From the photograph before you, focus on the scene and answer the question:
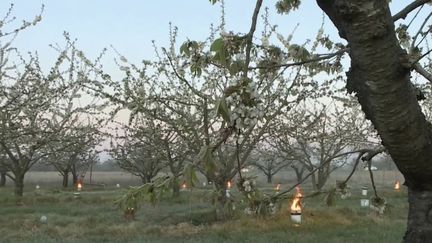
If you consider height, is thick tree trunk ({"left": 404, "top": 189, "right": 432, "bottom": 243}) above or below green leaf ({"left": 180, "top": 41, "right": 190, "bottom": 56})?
below

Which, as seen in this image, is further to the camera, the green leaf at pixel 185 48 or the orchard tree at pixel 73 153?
the orchard tree at pixel 73 153

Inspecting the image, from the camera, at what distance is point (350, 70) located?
1728 millimetres

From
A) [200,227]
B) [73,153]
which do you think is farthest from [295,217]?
[73,153]

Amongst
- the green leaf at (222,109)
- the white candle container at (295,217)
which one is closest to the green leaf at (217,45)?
the green leaf at (222,109)

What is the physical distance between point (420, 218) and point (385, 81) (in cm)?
72

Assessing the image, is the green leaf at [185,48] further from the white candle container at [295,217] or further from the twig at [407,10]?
the white candle container at [295,217]

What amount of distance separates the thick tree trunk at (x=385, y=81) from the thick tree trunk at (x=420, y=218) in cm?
9

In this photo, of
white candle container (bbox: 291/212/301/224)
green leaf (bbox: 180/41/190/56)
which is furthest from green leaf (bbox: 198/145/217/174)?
white candle container (bbox: 291/212/301/224)

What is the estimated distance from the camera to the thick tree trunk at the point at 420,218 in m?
1.93

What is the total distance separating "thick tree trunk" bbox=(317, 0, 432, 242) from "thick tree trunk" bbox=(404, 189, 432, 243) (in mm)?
93

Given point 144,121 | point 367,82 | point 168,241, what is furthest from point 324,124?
point 367,82

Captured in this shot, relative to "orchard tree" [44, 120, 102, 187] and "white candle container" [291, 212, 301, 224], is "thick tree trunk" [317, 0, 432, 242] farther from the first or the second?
"orchard tree" [44, 120, 102, 187]

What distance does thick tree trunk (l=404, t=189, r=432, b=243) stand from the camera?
193cm

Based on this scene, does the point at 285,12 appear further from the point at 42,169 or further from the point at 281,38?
the point at 42,169
